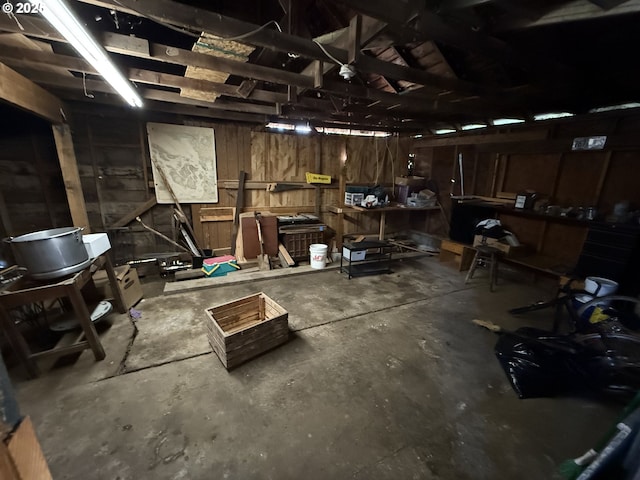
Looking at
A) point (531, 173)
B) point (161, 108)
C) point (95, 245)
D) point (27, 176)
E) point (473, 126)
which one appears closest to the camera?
point (95, 245)

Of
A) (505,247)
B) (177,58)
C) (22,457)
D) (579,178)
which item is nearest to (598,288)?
(505,247)

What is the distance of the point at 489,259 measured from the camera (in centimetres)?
406

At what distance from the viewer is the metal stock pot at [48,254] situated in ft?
6.45

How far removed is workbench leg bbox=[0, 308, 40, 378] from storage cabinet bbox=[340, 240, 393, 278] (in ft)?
11.1

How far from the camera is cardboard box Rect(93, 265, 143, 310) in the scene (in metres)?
2.99

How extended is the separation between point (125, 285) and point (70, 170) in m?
1.72

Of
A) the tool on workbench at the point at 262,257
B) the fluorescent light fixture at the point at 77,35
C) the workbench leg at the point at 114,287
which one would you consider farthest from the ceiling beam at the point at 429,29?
the tool on workbench at the point at 262,257

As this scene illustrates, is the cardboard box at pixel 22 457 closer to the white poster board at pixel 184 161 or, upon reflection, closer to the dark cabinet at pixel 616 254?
the dark cabinet at pixel 616 254

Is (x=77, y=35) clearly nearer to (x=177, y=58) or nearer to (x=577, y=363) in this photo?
(x=177, y=58)

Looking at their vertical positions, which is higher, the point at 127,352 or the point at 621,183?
the point at 621,183

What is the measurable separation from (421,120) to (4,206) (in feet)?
21.2

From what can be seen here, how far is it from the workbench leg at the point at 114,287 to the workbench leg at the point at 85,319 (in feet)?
2.28

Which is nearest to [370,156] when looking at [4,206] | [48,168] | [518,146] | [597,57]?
[518,146]

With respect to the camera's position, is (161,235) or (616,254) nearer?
(616,254)
